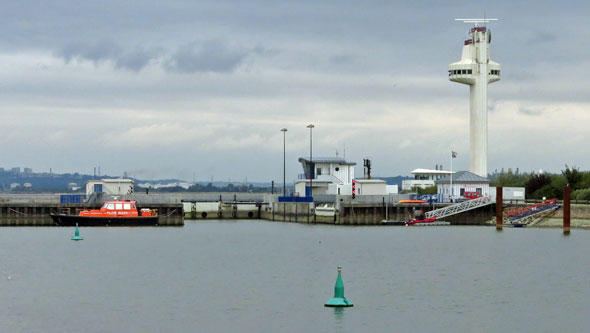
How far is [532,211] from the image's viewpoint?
112 metres

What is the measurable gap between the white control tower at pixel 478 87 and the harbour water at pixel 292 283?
138 ft

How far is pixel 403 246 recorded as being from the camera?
86938 millimetres

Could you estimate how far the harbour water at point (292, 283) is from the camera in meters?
46.5

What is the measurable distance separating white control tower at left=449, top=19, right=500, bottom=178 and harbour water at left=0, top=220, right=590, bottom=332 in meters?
42.1

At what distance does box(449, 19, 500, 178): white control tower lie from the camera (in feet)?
462

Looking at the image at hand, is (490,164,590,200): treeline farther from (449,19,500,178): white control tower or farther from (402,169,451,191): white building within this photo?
(402,169,451,191): white building

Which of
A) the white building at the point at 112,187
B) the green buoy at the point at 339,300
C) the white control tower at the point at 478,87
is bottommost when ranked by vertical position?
the green buoy at the point at 339,300

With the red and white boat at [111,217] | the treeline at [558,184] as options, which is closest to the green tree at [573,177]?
the treeline at [558,184]

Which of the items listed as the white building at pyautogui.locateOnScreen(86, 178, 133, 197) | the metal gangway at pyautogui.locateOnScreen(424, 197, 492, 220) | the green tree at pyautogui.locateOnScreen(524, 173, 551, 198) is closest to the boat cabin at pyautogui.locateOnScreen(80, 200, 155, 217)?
the white building at pyautogui.locateOnScreen(86, 178, 133, 197)

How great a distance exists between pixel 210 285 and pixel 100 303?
8.60 metres

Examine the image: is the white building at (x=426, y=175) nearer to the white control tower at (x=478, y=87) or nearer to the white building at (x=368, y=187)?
the white control tower at (x=478, y=87)

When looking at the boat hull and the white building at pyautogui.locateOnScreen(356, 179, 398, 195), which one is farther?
the white building at pyautogui.locateOnScreen(356, 179, 398, 195)

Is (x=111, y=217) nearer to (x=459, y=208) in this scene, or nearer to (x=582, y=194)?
(x=459, y=208)

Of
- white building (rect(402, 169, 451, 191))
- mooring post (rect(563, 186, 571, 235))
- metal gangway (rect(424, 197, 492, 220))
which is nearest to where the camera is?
mooring post (rect(563, 186, 571, 235))
